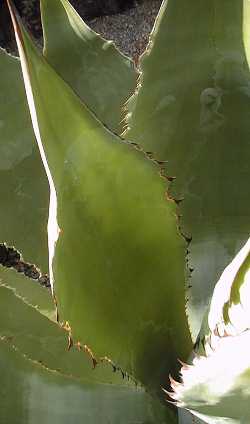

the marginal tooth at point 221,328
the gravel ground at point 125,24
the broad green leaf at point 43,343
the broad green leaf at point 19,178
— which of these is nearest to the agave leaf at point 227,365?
the marginal tooth at point 221,328

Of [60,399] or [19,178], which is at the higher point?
[19,178]

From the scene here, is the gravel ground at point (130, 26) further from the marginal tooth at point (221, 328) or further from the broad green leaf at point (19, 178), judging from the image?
the marginal tooth at point (221, 328)

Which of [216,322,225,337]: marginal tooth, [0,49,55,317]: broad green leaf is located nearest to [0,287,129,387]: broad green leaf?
[0,49,55,317]: broad green leaf

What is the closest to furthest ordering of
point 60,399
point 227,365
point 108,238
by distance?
point 227,365, point 108,238, point 60,399

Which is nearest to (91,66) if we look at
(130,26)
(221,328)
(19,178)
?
(19,178)

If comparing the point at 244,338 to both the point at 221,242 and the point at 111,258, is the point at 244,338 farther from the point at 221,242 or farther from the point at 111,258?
the point at 221,242

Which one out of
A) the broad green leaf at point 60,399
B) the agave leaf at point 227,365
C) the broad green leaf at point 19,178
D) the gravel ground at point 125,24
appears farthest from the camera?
the gravel ground at point 125,24

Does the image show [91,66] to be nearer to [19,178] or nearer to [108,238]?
[19,178]
